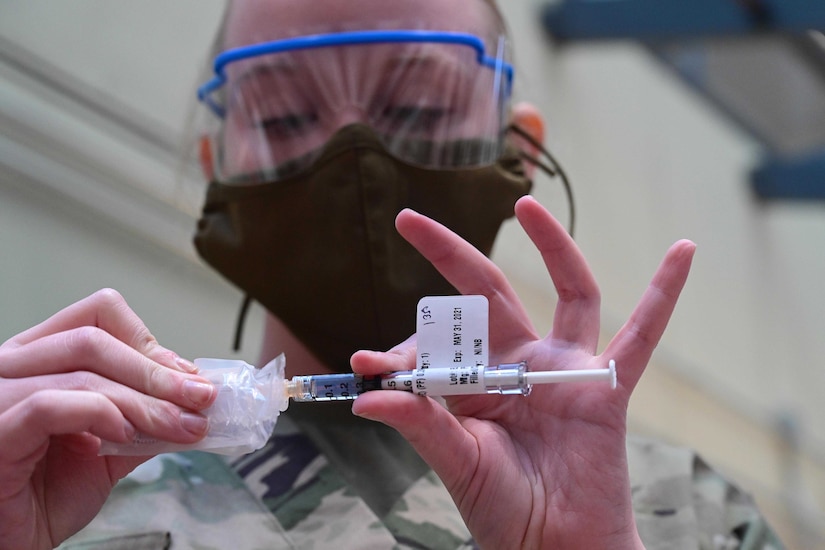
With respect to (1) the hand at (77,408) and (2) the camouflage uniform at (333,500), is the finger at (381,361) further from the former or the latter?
(2) the camouflage uniform at (333,500)

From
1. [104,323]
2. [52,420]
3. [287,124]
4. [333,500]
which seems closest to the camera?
[52,420]

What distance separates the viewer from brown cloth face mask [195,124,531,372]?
3.74 ft

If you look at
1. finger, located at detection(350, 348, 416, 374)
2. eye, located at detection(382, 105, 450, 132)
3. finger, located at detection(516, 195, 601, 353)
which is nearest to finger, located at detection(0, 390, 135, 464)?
finger, located at detection(350, 348, 416, 374)

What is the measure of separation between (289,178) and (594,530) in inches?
25.2

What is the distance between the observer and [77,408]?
31.2 inches

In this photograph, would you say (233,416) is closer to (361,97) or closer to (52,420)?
(52,420)

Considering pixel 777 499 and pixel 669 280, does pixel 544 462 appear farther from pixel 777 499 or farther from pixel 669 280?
pixel 777 499

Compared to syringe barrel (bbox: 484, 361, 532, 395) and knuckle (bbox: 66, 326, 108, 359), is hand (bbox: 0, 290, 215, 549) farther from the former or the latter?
syringe barrel (bbox: 484, 361, 532, 395)

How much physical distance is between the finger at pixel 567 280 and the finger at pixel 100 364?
389 mm

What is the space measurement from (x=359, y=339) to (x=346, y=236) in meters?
0.16

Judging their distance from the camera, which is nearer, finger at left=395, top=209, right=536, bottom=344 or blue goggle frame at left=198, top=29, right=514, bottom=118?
finger at left=395, top=209, right=536, bottom=344

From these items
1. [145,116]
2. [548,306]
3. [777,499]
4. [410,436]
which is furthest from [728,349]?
[410,436]

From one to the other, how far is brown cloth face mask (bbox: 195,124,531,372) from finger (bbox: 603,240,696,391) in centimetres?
33

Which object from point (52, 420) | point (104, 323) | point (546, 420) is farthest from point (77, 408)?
point (546, 420)
